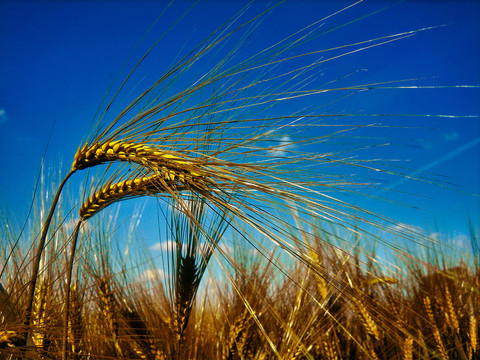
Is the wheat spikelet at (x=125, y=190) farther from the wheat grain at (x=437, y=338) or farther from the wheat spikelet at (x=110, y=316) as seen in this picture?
the wheat grain at (x=437, y=338)

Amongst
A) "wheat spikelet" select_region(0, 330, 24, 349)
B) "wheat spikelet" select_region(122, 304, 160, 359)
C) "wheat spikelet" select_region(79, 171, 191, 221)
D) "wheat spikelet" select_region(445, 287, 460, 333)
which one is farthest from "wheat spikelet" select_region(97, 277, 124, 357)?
"wheat spikelet" select_region(445, 287, 460, 333)

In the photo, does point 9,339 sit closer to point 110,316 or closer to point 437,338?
point 110,316

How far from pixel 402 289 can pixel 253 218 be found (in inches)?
58.1

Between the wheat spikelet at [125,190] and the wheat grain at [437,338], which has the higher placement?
the wheat spikelet at [125,190]

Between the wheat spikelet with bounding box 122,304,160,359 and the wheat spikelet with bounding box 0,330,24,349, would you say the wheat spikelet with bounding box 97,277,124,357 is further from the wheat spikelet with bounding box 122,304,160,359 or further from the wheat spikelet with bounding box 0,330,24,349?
the wheat spikelet with bounding box 0,330,24,349

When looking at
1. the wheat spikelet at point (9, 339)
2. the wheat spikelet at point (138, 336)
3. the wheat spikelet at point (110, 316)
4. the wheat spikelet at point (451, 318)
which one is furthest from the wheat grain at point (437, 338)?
the wheat spikelet at point (9, 339)

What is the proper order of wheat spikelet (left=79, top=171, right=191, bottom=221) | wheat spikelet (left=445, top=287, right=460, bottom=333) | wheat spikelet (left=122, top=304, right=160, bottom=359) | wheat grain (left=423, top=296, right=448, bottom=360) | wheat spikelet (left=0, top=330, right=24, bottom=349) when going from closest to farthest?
wheat spikelet (left=0, top=330, right=24, bottom=349)
wheat spikelet (left=79, top=171, right=191, bottom=221)
wheat spikelet (left=122, top=304, right=160, bottom=359)
wheat grain (left=423, top=296, right=448, bottom=360)
wheat spikelet (left=445, top=287, right=460, bottom=333)

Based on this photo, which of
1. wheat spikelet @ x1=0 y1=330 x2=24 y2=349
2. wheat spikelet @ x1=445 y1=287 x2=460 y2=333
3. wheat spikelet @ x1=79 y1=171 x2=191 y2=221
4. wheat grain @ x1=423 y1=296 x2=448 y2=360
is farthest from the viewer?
wheat spikelet @ x1=445 y1=287 x2=460 y2=333

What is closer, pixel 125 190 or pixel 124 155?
pixel 124 155

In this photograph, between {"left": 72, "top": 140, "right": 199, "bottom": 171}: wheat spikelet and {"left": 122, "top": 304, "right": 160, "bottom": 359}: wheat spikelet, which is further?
{"left": 122, "top": 304, "right": 160, "bottom": 359}: wheat spikelet

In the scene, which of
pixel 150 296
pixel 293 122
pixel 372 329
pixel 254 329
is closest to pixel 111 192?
pixel 293 122

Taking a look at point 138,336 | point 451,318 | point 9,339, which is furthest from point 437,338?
point 9,339

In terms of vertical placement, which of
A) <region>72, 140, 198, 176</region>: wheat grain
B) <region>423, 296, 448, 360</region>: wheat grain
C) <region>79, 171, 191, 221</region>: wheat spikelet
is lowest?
<region>423, 296, 448, 360</region>: wheat grain

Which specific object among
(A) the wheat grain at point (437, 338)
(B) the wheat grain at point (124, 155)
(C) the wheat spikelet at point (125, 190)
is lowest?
(A) the wheat grain at point (437, 338)
